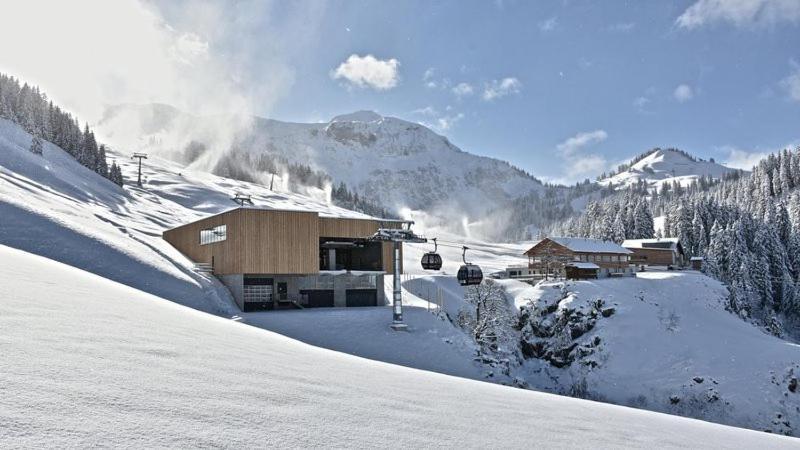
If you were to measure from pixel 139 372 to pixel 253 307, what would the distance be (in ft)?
122

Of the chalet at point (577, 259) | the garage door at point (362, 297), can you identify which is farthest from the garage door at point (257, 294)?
the chalet at point (577, 259)

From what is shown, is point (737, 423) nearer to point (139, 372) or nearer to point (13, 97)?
point (139, 372)

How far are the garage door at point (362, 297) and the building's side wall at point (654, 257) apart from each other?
193ft

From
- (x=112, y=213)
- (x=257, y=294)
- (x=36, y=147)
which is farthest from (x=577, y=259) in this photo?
(x=36, y=147)

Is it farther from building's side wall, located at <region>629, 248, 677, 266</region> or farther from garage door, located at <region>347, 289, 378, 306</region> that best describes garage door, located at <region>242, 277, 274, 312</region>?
building's side wall, located at <region>629, 248, 677, 266</region>

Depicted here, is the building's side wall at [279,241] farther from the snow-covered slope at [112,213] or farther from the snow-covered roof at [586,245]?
the snow-covered roof at [586,245]

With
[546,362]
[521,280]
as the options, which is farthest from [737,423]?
[521,280]

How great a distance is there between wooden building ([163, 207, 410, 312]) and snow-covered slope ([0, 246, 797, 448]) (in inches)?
1159

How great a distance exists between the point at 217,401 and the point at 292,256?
36.7 metres

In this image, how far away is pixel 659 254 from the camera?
8675 cm

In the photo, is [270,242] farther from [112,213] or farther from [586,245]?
[586,245]

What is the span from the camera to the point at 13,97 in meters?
115

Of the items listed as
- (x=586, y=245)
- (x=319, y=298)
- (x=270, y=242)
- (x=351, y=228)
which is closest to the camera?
(x=270, y=242)

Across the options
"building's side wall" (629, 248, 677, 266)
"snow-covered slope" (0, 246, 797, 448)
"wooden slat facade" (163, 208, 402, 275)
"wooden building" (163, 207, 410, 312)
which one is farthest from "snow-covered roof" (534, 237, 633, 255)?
"snow-covered slope" (0, 246, 797, 448)
